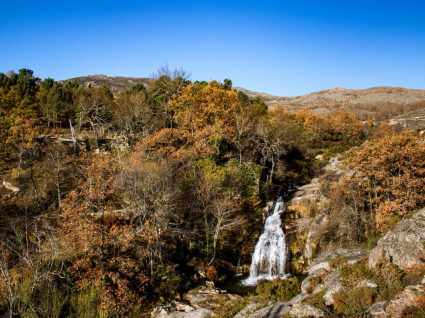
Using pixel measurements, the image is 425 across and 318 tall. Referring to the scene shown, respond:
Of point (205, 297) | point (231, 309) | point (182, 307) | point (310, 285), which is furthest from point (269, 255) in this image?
point (310, 285)

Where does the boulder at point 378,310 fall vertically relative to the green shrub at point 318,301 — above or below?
above

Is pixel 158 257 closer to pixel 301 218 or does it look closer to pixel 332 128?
pixel 301 218

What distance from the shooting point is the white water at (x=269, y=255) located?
36.2 meters

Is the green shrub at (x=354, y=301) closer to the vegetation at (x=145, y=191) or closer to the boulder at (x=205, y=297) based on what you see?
the vegetation at (x=145, y=191)

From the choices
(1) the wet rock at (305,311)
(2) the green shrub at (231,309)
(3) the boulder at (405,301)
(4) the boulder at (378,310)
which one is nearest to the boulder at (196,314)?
(2) the green shrub at (231,309)

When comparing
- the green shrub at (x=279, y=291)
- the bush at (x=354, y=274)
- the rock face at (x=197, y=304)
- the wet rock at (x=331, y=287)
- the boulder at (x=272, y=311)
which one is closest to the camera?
the wet rock at (x=331, y=287)

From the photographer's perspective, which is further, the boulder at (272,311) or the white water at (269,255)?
the white water at (269,255)

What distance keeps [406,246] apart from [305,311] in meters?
6.68

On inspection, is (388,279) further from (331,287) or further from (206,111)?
(206,111)

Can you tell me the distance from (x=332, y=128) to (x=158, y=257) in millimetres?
57038

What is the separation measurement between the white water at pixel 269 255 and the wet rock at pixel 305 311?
18.9m

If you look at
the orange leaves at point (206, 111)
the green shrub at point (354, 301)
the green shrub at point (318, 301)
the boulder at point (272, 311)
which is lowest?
the boulder at point (272, 311)

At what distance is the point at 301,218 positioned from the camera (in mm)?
40156

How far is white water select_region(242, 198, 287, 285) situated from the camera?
3618cm
